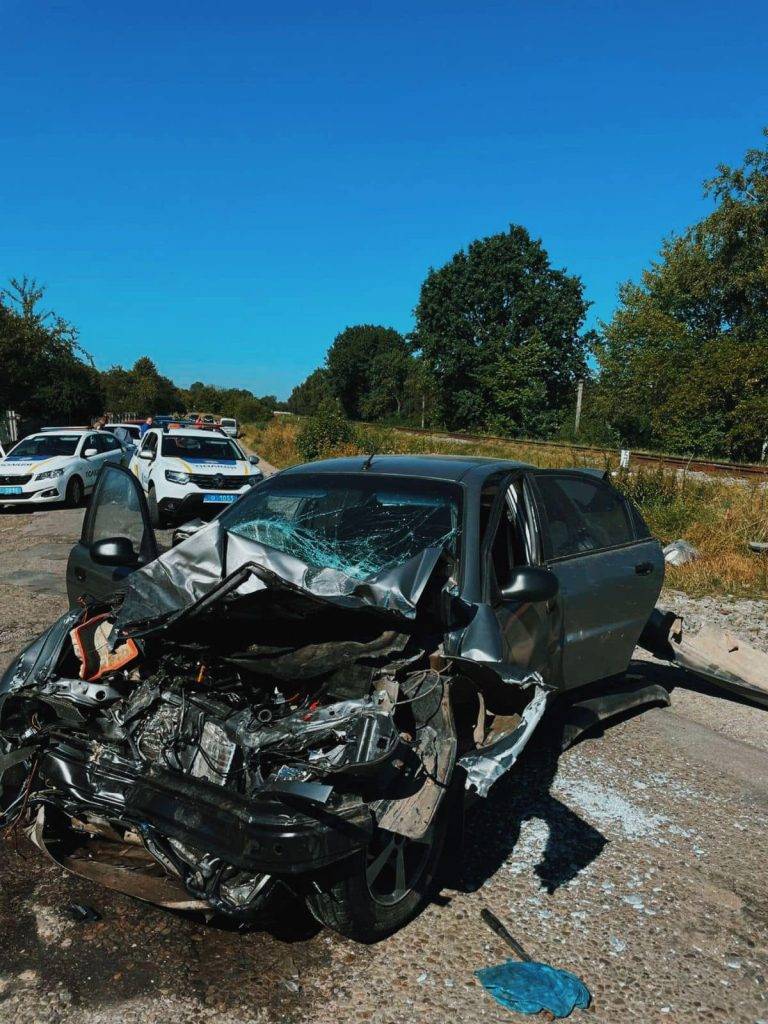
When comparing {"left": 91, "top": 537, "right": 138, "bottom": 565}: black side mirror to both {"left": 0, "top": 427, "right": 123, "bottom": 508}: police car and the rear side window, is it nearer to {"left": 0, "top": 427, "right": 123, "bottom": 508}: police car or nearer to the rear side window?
the rear side window

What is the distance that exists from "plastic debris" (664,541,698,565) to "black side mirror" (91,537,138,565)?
7695 millimetres

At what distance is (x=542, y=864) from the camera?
341 centimetres

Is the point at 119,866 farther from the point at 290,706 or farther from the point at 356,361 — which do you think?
the point at 356,361

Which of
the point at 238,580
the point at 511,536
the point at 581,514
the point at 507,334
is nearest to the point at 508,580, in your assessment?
the point at 511,536

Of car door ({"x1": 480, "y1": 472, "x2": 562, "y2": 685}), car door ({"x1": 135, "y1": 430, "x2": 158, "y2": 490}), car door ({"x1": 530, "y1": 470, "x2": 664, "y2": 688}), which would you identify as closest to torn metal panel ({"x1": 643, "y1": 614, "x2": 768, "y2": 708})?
car door ({"x1": 530, "y1": 470, "x2": 664, "y2": 688})

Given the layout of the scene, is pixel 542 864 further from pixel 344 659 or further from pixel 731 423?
pixel 731 423

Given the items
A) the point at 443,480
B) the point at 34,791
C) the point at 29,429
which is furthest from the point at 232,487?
the point at 29,429

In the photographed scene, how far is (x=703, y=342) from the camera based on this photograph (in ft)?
119

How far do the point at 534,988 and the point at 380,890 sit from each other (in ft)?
1.96

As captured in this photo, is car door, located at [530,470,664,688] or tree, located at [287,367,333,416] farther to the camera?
tree, located at [287,367,333,416]

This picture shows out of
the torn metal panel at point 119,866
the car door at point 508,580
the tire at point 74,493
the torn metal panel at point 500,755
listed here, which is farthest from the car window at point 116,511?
the tire at point 74,493

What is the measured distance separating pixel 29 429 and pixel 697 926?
3553cm

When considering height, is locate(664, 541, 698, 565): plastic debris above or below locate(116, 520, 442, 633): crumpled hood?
below

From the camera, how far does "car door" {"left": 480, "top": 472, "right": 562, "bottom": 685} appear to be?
3.49 meters
